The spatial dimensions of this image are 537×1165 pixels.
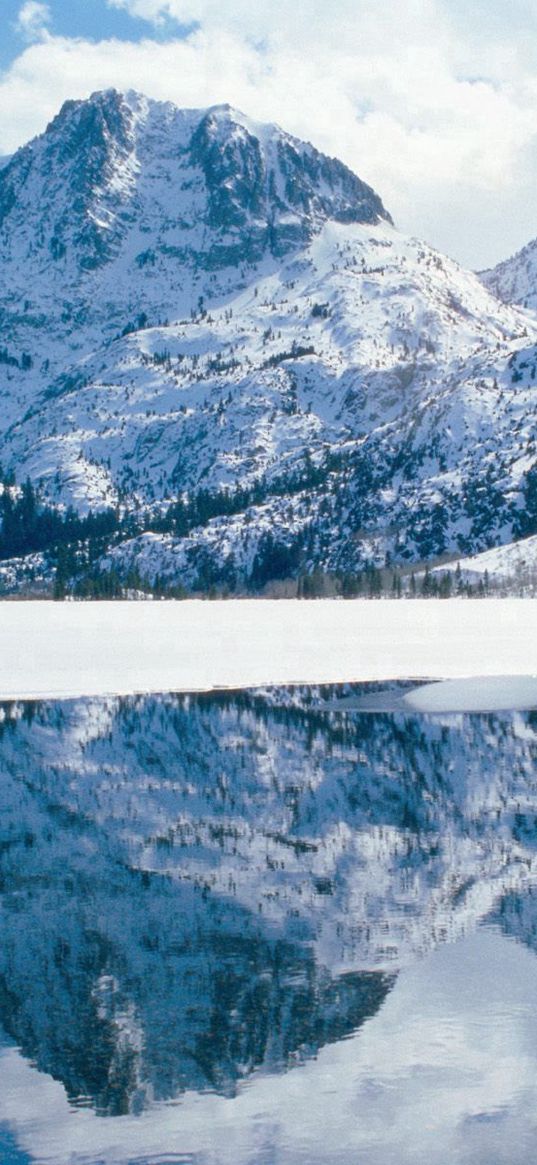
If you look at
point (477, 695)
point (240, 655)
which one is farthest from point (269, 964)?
point (240, 655)

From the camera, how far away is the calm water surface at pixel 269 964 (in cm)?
1700

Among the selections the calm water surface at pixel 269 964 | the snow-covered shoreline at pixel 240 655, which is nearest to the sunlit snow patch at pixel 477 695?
the snow-covered shoreline at pixel 240 655

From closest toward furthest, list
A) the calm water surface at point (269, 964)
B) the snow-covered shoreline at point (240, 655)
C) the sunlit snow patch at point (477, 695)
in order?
the calm water surface at point (269, 964) → the sunlit snow patch at point (477, 695) → the snow-covered shoreline at point (240, 655)

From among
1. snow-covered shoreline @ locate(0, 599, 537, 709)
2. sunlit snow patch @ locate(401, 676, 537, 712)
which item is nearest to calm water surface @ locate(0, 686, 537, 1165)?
sunlit snow patch @ locate(401, 676, 537, 712)

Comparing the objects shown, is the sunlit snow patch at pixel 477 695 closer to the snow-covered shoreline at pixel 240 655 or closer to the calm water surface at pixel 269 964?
the snow-covered shoreline at pixel 240 655

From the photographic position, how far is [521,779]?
135 ft

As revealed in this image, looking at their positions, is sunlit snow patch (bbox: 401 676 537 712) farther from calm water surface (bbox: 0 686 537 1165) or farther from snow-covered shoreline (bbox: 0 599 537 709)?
calm water surface (bbox: 0 686 537 1165)

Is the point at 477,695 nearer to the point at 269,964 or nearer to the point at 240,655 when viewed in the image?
the point at 240,655

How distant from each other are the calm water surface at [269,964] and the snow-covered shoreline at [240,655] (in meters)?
32.7

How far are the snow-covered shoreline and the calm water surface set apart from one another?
3266 centimetres

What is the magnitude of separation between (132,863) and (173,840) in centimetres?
245

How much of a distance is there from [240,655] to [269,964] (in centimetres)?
7500

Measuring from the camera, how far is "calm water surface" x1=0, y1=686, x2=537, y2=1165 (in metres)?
17.0

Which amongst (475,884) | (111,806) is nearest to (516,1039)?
(475,884)
